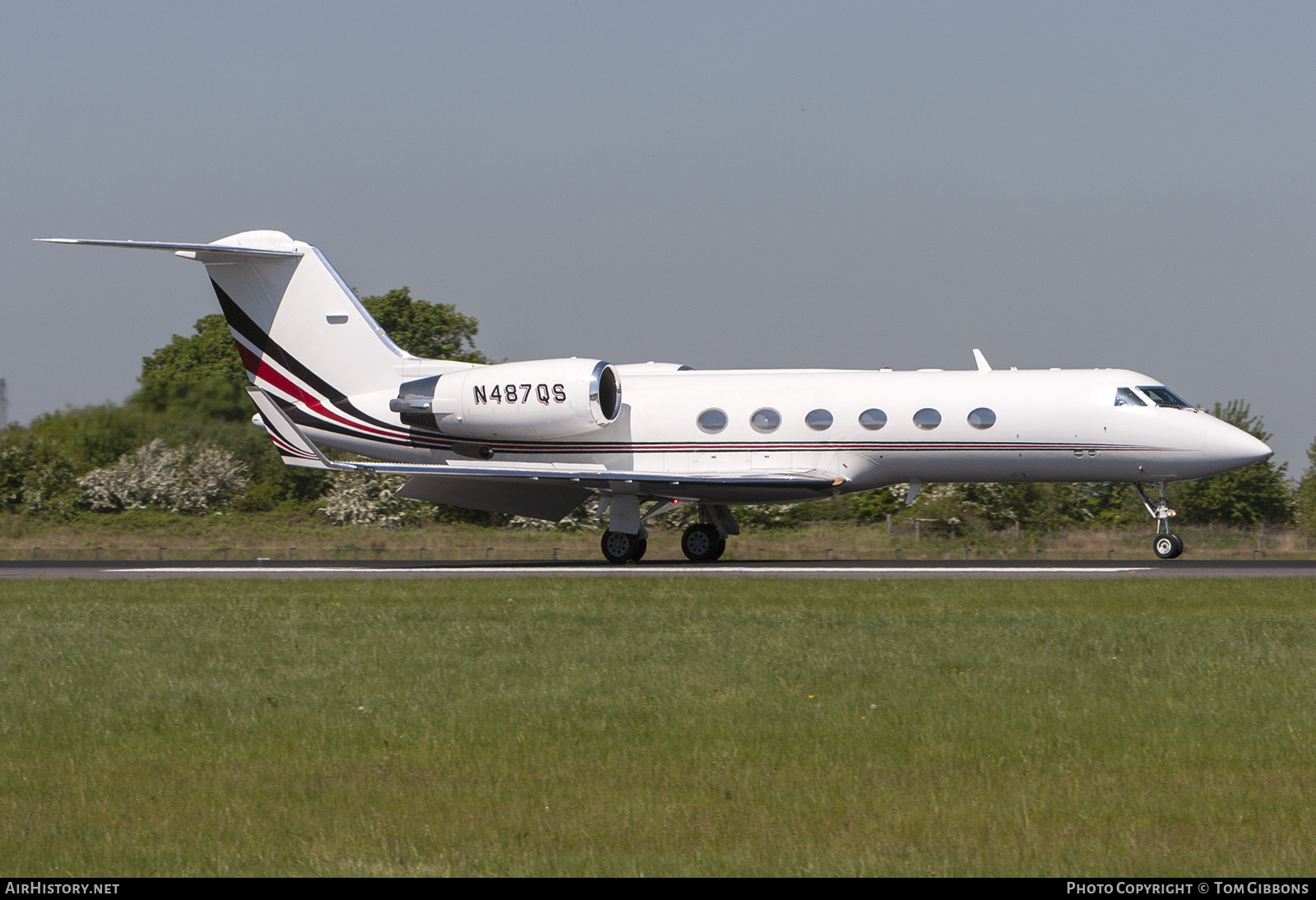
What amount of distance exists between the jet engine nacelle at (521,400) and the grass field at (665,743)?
34.7 ft

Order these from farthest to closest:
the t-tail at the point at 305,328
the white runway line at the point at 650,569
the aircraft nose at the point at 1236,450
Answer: the t-tail at the point at 305,328
the aircraft nose at the point at 1236,450
the white runway line at the point at 650,569

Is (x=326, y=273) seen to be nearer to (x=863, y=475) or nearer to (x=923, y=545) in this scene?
(x=863, y=475)

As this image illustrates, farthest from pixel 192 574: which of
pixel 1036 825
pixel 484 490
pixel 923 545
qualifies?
pixel 1036 825

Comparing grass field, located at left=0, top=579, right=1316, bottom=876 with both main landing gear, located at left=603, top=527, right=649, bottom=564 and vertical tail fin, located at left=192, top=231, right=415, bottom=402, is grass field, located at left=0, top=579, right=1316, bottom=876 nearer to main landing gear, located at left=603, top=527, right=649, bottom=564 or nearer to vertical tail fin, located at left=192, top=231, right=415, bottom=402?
main landing gear, located at left=603, top=527, right=649, bottom=564

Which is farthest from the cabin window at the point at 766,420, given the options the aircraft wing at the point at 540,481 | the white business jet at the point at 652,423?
the aircraft wing at the point at 540,481

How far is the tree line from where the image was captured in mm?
35156

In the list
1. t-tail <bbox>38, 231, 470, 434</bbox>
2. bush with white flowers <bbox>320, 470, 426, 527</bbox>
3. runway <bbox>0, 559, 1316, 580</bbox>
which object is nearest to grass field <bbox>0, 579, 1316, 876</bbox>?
runway <bbox>0, 559, 1316, 580</bbox>

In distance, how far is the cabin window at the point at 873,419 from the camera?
2453cm

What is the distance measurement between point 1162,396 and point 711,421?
8083 millimetres

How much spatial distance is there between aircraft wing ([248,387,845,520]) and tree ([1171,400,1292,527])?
580 inches

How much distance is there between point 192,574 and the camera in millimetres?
24109

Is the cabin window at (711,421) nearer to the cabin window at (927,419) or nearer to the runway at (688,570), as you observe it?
the runway at (688,570)

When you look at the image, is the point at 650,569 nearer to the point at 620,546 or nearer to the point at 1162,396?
the point at 620,546

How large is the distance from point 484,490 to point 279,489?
52.6ft
